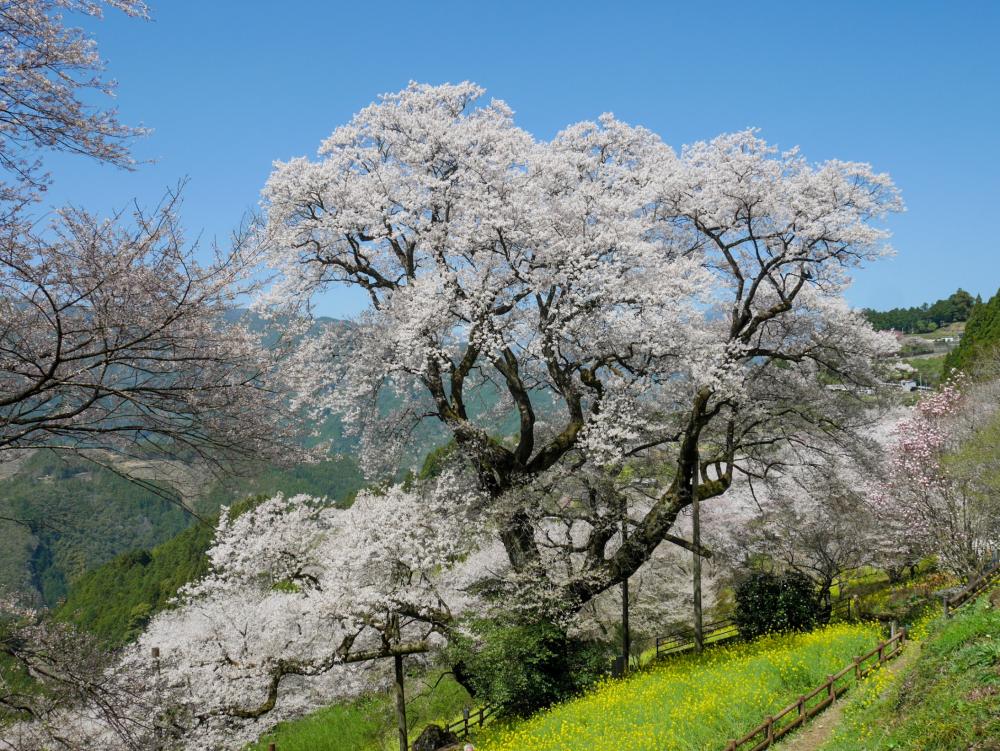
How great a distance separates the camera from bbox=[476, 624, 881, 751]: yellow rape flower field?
12172 mm

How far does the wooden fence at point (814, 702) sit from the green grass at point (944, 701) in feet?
2.83

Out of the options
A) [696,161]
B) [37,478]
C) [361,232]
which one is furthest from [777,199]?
[37,478]

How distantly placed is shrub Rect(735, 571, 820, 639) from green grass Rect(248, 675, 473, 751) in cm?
1247

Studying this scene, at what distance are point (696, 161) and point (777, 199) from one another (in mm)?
2558

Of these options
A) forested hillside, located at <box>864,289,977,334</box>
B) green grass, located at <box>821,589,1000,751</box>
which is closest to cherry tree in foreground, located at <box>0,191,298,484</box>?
green grass, located at <box>821,589,1000,751</box>

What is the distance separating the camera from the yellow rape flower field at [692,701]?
479 inches

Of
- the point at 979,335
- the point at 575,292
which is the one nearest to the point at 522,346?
the point at 575,292

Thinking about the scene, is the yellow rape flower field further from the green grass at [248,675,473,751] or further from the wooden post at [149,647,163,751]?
the green grass at [248,675,473,751]

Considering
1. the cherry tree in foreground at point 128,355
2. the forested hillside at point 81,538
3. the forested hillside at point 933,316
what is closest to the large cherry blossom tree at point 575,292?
the cherry tree in foreground at point 128,355

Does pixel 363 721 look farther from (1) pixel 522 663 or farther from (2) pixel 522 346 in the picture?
(2) pixel 522 346

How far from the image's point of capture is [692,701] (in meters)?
13.6

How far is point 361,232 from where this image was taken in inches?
737

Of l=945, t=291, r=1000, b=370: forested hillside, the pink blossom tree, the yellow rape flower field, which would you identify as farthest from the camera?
l=945, t=291, r=1000, b=370: forested hillside

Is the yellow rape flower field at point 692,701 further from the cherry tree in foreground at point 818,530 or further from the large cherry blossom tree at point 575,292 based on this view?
the cherry tree in foreground at point 818,530
